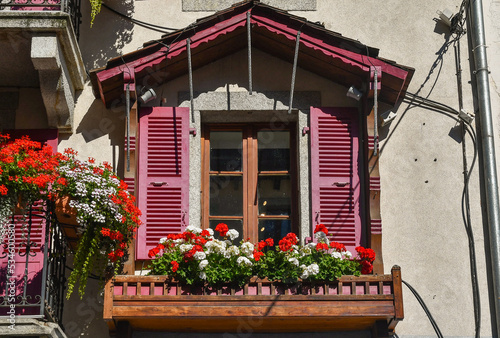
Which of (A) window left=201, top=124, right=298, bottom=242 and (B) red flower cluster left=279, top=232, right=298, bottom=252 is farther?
(A) window left=201, top=124, right=298, bottom=242

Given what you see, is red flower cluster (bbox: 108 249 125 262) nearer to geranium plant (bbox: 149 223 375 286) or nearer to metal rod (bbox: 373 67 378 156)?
geranium plant (bbox: 149 223 375 286)

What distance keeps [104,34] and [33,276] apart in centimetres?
293

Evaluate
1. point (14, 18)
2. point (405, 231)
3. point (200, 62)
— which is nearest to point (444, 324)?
point (405, 231)

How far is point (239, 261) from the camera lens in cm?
915

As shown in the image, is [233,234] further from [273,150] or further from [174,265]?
[273,150]

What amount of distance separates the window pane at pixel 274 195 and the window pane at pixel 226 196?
22 cm

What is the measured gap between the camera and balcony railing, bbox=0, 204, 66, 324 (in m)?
9.11

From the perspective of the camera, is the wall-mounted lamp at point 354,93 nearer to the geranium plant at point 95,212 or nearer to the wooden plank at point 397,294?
the wooden plank at point 397,294

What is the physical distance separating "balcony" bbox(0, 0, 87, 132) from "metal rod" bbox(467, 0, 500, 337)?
14.2ft

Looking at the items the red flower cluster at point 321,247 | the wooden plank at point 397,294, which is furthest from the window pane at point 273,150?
the wooden plank at point 397,294

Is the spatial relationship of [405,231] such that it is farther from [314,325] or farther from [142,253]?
[142,253]

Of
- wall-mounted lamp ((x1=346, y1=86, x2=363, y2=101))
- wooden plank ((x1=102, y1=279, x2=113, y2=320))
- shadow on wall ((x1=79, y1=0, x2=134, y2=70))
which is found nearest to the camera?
wooden plank ((x1=102, y1=279, x2=113, y2=320))

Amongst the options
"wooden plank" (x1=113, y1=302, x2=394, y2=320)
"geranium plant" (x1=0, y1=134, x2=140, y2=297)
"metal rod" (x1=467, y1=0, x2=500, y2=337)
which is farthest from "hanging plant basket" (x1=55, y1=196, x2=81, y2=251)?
"metal rod" (x1=467, y1=0, x2=500, y2=337)

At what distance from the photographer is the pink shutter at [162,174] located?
10.1 meters
